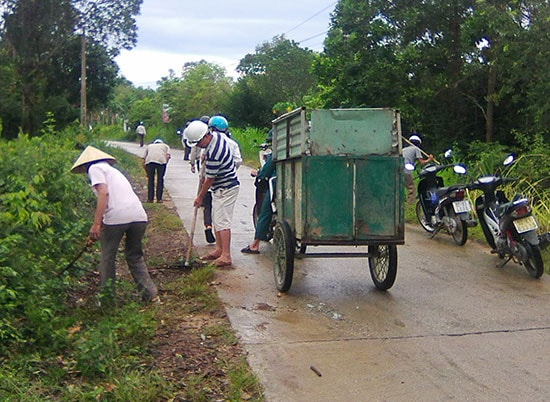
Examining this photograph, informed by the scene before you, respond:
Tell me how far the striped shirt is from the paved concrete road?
1039 mm

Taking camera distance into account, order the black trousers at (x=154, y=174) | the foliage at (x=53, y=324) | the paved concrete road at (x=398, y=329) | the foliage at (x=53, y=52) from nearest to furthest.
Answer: the foliage at (x=53, y=324), the paved concrete road at (x=398, y=329), the black trousers at (x=154, y=174), the foliage at (x=53, y=52)

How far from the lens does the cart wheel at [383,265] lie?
23.6 ft

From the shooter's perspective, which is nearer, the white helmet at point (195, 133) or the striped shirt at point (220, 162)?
the white helmet at point (195, 133)

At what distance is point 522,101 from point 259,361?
15.0 meters

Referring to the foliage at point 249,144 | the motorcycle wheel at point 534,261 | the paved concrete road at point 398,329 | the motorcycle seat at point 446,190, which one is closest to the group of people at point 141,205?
the paved concrete road at point 398,329

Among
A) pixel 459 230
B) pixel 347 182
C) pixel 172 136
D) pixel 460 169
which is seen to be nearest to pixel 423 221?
pixel 459 230

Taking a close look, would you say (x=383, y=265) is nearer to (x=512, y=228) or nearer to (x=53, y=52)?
(x=512, y=228)

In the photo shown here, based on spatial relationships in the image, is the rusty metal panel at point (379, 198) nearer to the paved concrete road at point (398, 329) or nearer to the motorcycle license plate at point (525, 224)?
the paved concrete road at point (398, 329)

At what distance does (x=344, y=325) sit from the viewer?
638 centimetres

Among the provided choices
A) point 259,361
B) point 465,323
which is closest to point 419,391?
point 259,361

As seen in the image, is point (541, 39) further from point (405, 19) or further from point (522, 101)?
point (405, 19)

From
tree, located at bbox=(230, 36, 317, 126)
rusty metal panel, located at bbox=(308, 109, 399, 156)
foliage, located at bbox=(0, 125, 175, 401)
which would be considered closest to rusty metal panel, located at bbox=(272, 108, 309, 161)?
rusty metal panel, located at bbox=(308, 109, 399, 156)

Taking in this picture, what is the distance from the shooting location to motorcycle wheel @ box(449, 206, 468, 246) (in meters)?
10.3

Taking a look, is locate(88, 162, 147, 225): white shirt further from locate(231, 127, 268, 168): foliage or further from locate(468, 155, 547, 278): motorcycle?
locate(231, 127, 268, 168): foliage
